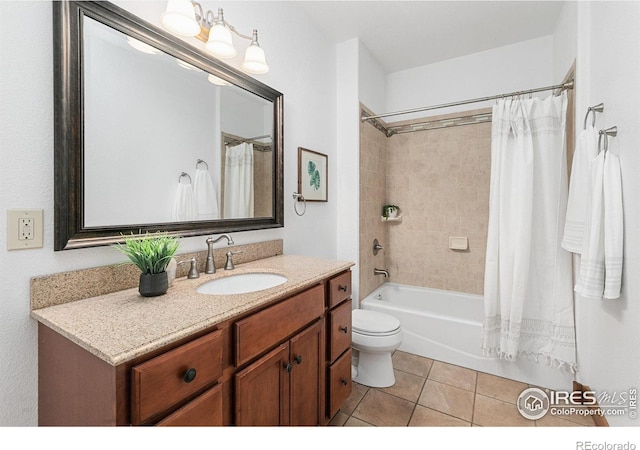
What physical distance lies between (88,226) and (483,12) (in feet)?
9.24

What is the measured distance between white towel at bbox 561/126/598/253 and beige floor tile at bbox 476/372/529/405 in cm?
104

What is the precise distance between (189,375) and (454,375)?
2.03 meters

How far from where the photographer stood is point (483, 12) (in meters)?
2.18

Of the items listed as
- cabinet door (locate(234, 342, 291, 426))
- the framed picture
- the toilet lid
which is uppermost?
the framed picture

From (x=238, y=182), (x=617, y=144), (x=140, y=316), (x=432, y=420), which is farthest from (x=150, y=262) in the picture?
(x=617, y=144)

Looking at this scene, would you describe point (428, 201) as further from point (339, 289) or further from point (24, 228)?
point (24, 228)

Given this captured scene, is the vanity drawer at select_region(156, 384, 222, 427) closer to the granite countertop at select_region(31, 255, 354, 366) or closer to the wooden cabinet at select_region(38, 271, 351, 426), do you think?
the wooden cabinet at select_region(38, 271, 351, 426)

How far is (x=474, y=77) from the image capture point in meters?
2.80

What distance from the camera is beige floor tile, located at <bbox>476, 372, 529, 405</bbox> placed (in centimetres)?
192

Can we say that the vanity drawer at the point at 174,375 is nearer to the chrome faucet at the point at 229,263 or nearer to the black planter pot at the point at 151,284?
the black planter pot at the point at 151,284

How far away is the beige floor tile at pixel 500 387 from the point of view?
1.92 metres

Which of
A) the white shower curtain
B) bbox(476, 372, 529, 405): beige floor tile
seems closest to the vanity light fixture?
the white shower curtain

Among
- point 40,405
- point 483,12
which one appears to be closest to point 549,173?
point 483,12
